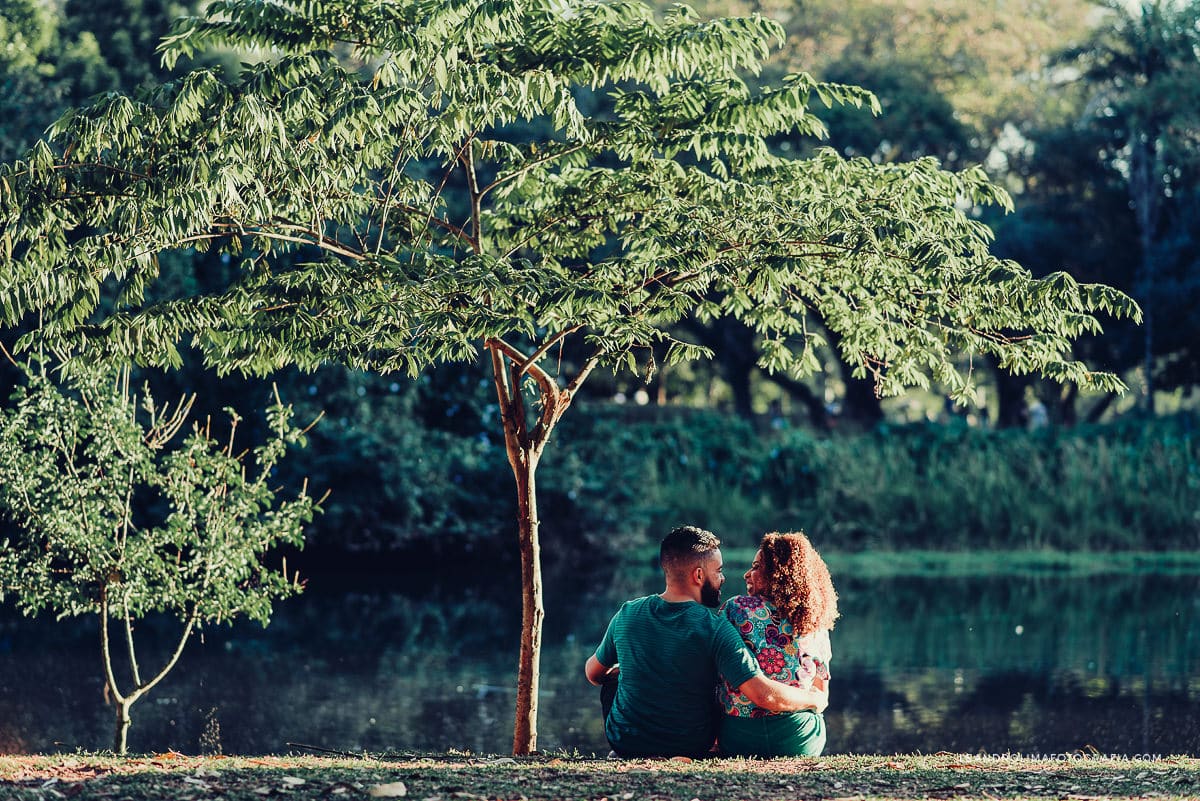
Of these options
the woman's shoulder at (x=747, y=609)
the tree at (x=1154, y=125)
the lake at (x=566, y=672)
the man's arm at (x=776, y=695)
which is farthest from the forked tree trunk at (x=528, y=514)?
the tree at (x=1154, y=125)

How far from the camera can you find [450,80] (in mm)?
6531

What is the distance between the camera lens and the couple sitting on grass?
6000 millimetres

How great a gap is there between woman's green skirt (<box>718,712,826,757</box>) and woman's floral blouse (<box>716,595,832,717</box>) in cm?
26

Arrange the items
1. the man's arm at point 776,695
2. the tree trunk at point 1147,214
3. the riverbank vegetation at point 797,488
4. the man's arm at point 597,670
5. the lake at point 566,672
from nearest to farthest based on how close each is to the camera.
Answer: the man's arm at point 776,695 → the man's arm at point 597,670 → the lake at point 566,672 → the riverbank vegetation at point 797,488 → the tree trunk at point 1147,214

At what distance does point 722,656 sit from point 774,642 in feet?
0.84

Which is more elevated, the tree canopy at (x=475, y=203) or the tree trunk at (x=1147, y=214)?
the tree trunk at (x=1147, y=214)

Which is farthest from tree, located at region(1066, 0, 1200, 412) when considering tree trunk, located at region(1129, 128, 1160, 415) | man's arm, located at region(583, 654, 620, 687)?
man's arm, located at region(583, 654, 620, 687)

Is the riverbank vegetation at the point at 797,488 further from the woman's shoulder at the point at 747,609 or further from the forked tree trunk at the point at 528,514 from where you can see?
the woman's shoulder at the point at 747,609

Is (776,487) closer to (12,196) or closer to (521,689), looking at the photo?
(521,689)

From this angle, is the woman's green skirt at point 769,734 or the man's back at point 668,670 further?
the woman's green skirt at point 769,734

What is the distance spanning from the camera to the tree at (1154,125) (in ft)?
89.5

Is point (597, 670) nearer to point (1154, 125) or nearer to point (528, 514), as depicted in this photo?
point (528, 514)

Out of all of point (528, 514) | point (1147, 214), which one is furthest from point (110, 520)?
point (1147, 214)

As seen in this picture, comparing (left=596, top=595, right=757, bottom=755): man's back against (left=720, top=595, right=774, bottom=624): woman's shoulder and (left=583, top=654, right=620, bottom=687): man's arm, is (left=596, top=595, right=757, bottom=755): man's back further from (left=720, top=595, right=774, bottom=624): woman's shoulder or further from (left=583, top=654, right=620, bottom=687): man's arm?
(left=720, top=595, right=774, bottom=624): woman's shoulder
